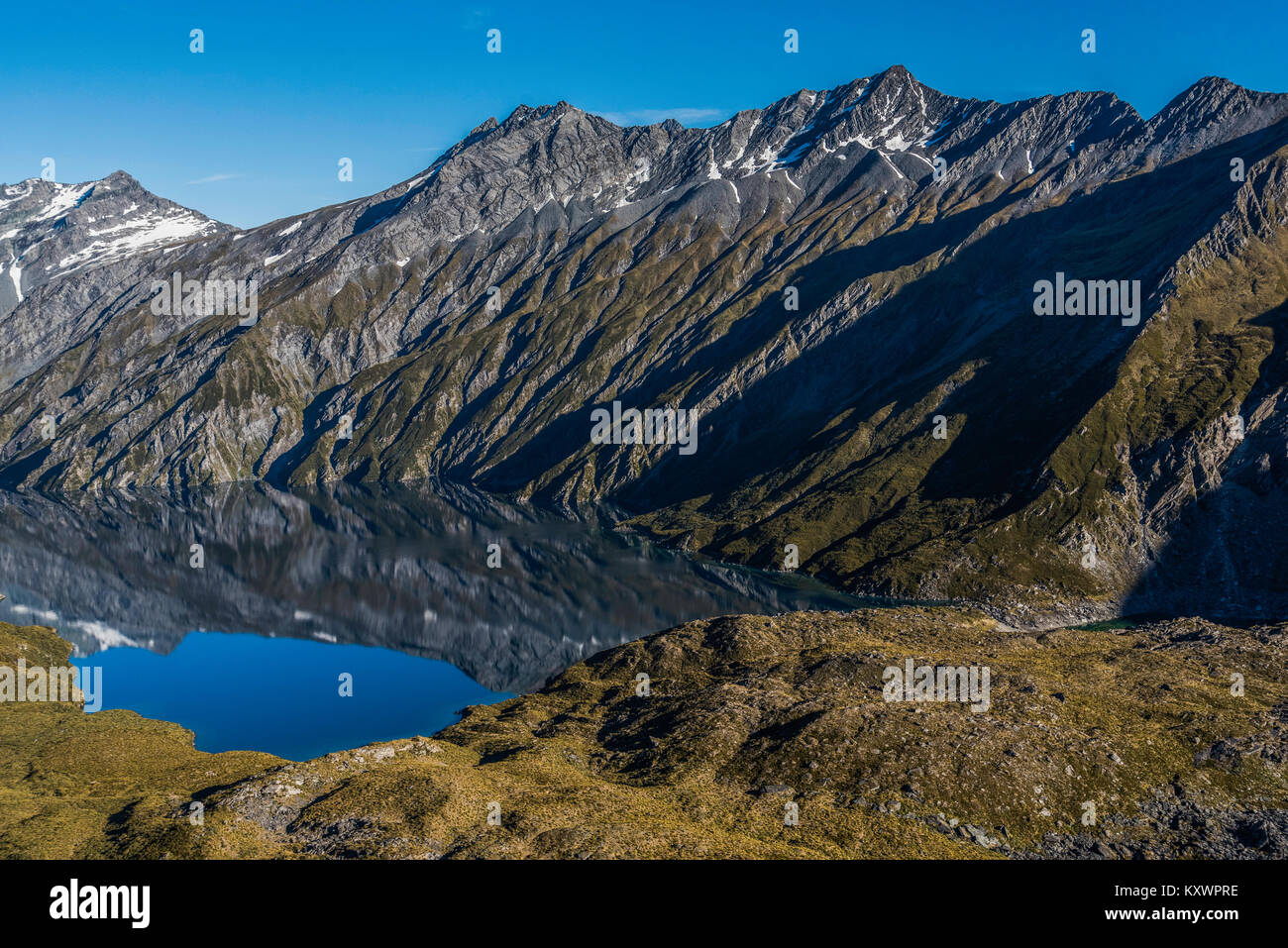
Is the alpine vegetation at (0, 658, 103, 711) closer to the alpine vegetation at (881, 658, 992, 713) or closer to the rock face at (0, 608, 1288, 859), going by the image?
the rock face at (0, 608, 1288, 859)

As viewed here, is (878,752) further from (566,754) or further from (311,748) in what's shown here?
(311,748)

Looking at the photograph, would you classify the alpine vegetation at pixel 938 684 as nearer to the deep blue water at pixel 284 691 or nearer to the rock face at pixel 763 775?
the rock face at pixel 763 775

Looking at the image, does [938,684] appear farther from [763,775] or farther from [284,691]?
[284,691]

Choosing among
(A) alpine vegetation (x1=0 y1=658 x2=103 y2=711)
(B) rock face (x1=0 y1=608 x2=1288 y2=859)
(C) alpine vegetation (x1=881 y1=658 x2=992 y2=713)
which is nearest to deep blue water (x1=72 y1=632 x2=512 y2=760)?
(A) alpine vegetation (x1=0 y1=658 x2=103 y2=711)

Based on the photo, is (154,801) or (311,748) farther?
(311,748)

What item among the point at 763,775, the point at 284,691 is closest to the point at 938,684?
the point at 763,775
